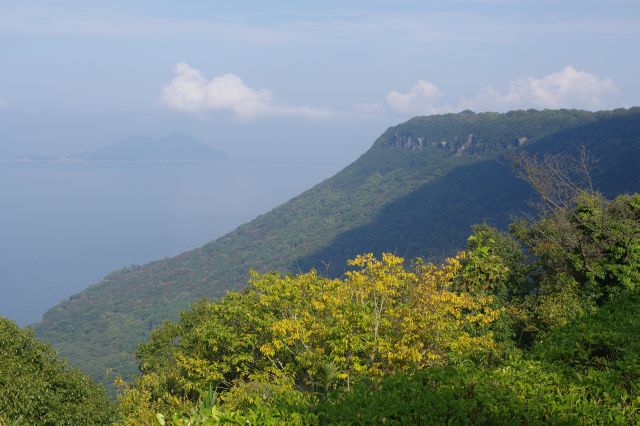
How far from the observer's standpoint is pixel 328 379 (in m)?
9.50

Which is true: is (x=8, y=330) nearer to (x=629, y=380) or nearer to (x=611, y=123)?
(x=629, y=380)

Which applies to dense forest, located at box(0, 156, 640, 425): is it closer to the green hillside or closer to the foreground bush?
the foreground bush

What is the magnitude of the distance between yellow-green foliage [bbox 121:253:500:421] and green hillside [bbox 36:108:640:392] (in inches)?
2483

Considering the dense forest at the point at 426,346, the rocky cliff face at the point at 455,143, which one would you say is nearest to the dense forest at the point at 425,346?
the dense forest at the point at 426,346

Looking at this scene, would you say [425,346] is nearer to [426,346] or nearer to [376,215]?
[426,346]

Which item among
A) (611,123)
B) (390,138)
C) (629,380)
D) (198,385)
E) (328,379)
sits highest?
(390,138)

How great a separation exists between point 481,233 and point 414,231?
83670mm

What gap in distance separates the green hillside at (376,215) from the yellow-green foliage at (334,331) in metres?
63.1

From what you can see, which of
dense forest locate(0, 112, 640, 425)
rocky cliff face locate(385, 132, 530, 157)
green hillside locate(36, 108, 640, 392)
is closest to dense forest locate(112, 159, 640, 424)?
dense forest locate(0, 112, 640, 425)

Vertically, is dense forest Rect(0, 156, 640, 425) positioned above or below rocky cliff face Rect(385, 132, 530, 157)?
below

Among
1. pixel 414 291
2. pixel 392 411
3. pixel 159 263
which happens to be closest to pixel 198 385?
pixel 414 291

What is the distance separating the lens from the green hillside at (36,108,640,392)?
9112 centimetres

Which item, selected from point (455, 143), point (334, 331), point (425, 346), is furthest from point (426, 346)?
point (455, 143)

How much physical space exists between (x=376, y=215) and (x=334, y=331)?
106m
